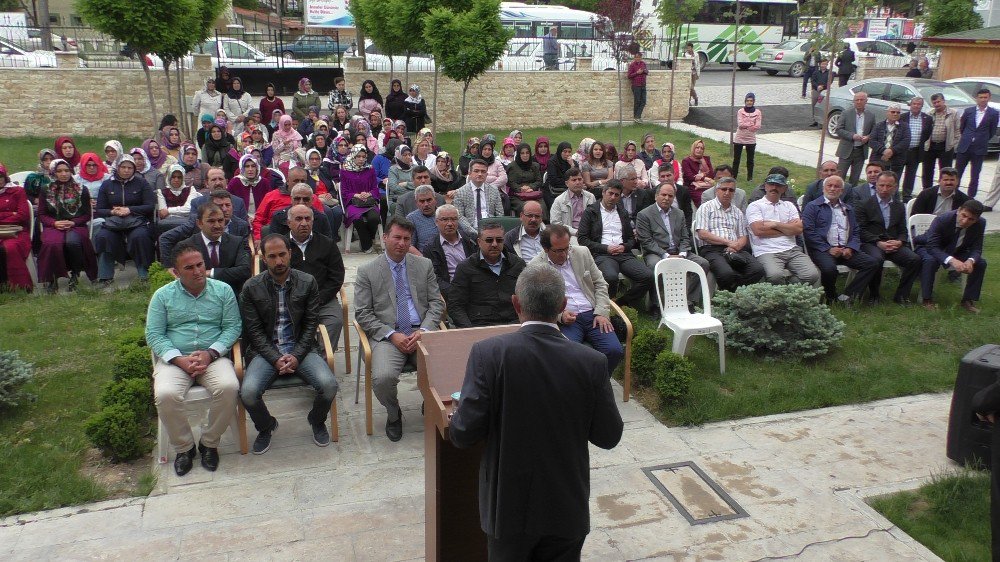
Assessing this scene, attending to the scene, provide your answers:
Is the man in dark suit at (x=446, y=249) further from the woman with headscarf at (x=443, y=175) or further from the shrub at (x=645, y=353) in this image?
the woman with headscarf at (x=443, y=175)

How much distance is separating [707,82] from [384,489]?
88.0ft

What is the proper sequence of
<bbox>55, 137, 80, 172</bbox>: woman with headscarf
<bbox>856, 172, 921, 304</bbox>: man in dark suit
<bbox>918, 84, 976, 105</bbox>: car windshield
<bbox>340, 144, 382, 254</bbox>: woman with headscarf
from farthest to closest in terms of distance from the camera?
→ <bbox>918, 84, 976, 105</bbox>: car windshield
<bbox>340, 144, 382, 254</bbox>: woman with headscarf
<bbox>55, 137, 80, 172</bbox>: woman with headscarf
<bbox>856, 172, 921, 304</bbox>: man in dark suit

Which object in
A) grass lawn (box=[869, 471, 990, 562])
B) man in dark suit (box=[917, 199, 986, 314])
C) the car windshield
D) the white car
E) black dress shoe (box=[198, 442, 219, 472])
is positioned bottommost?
grass lawn (box=[869, 471, 990, 562])

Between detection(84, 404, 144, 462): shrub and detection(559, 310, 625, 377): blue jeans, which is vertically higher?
detection(559, 310, 625, 377): blue jeans

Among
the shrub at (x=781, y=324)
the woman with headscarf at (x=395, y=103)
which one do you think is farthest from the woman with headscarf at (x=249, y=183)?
the woman with headscarf at (x=395, y=103)

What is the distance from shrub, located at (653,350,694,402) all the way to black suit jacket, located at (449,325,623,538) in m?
3.28

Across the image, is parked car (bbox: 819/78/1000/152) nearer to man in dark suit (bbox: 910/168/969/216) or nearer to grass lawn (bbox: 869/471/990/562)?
man in dark suit (bbox: 910/168/969/216)

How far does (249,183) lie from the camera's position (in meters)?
10.1

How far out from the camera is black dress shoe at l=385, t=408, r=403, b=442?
589cm

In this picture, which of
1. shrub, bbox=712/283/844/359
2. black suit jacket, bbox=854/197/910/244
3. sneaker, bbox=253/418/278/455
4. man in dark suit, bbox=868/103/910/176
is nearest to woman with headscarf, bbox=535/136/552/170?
black suit jacket, bbox=854/197/910/244

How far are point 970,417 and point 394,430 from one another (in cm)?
389

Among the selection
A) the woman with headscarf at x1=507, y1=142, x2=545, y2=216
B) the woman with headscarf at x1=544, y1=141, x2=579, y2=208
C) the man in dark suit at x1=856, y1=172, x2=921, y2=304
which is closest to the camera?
the man in dark suit at x1=856, y1=172, x2=921, y2=304

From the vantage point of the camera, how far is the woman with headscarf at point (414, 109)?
18797mm

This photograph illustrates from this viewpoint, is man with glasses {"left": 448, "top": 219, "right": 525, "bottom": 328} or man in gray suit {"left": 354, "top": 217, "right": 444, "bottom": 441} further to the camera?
man with glasses {"left": 448, "top": 219, "right": 525, "bottom": 328}
